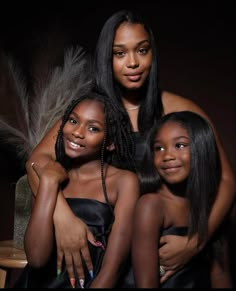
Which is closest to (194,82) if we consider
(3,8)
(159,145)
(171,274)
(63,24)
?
(63,24)

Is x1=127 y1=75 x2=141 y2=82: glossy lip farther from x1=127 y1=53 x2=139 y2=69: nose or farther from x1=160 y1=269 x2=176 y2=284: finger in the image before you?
x1=160 y1=269 x2=176 y2=284: finger

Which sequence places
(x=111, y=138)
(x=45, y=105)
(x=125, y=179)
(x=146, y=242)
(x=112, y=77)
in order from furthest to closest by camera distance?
(x=45, y=105) < (x=112, y=77) < (x=111, y=138) < (x=125, y=179) < (x=146, y=242)

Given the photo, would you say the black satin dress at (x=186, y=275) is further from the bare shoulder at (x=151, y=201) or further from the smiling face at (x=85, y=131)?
the smiling face at (x=85, y=131)

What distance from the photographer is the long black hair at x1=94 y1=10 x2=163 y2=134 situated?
1767 mm

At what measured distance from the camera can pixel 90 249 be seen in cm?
154

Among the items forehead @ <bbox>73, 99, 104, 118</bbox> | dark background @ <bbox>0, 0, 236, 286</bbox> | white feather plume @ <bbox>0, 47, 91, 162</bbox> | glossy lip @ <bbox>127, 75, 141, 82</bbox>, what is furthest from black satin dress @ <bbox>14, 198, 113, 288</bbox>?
dark background @ <bbox>0, 0, 236, 286</bbox>

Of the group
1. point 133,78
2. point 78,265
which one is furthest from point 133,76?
point 78,265

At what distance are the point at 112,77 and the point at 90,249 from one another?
52 cm

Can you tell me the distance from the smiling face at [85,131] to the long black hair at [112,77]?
0.16m

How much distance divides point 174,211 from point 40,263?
354 millimetres

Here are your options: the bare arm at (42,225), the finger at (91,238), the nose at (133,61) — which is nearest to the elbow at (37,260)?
the bare arm at (42,225)

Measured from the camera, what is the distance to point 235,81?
102 inches

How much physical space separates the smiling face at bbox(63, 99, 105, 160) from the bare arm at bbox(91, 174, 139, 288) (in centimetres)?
12

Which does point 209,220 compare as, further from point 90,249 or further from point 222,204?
point 90,249
